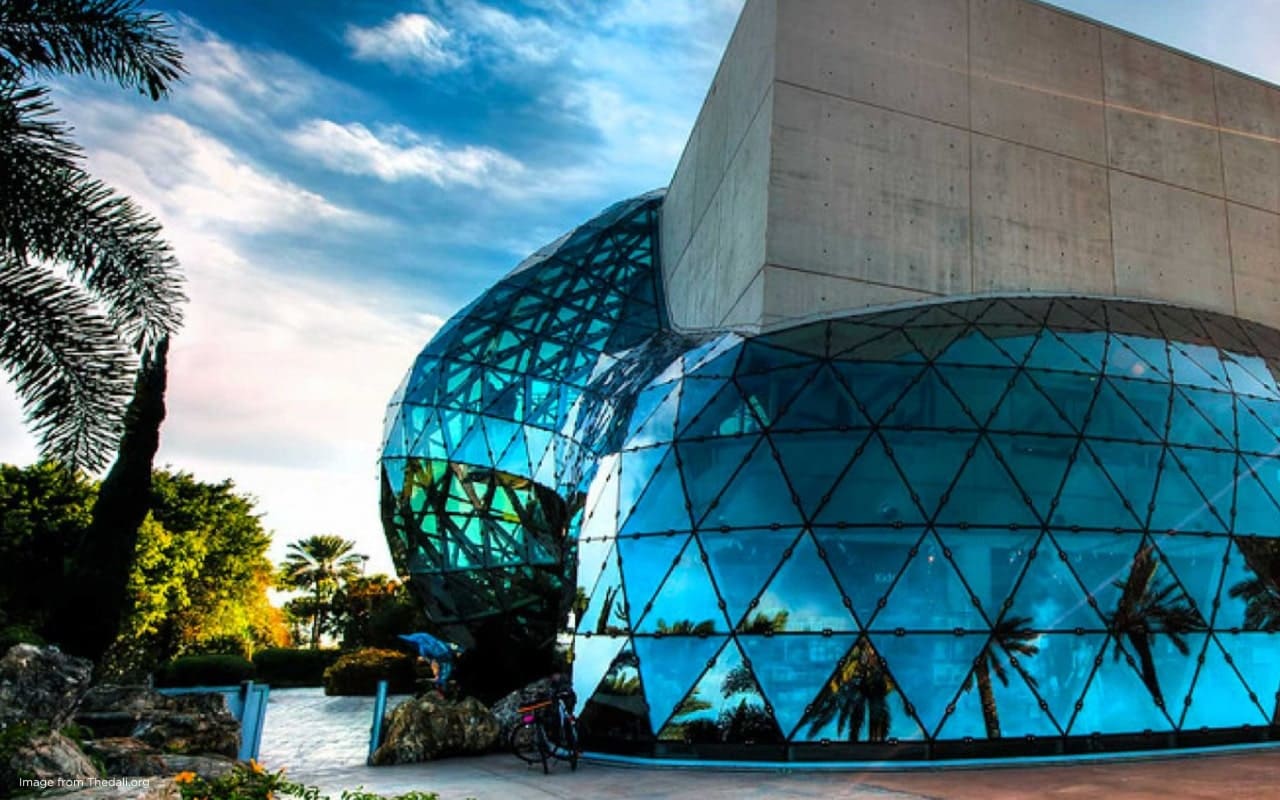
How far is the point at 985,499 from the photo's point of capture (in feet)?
38.0

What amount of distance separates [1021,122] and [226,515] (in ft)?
125

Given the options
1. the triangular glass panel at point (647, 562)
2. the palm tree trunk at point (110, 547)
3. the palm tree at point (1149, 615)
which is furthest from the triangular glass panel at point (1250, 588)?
the palm tree trunk at point (110, 547)

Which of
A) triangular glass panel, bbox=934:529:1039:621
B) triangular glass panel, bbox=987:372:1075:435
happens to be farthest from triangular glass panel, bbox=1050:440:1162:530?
triangular glass panel, bbox=934:529:1039:621

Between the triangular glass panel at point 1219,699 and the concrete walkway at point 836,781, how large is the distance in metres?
0.68

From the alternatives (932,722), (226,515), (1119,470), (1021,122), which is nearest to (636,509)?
(932,722)

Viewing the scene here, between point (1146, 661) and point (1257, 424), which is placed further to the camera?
point (1257, 424)

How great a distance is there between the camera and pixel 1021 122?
18.4m

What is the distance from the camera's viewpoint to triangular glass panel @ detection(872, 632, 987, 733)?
10508mm

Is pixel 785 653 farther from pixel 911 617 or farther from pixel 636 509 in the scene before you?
pixel 636 509

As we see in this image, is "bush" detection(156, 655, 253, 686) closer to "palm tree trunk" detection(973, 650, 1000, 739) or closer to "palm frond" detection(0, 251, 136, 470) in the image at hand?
"palm frond" detection(0, 251, 136, 470)

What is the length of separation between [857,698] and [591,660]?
4107 mm

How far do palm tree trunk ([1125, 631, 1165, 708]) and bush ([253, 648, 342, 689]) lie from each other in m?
34.3

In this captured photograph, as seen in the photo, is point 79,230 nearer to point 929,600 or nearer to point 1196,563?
point 929,600

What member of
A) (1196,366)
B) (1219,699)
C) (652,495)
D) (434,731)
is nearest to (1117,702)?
(1219,699)
